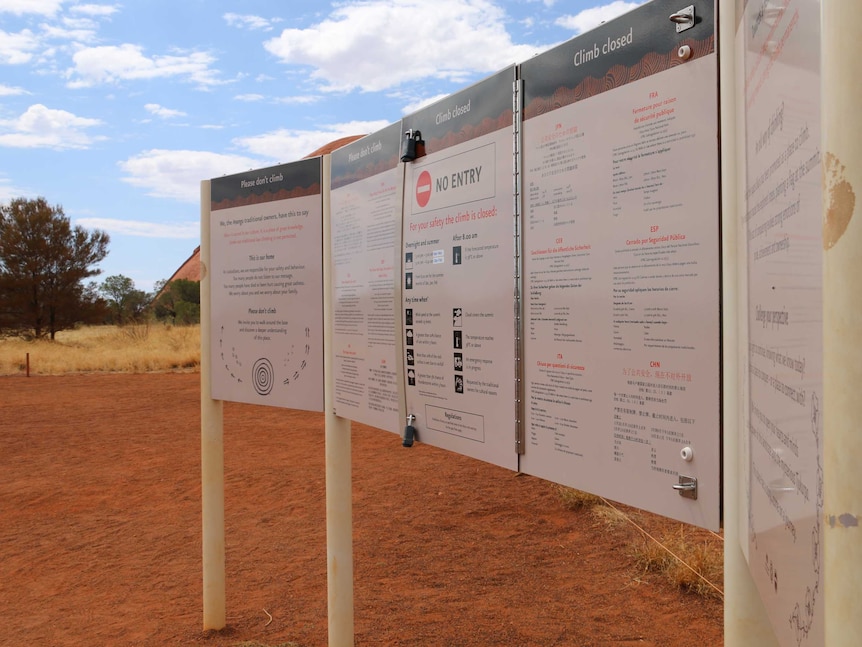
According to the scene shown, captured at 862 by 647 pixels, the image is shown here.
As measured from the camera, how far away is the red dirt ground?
14.4 ft

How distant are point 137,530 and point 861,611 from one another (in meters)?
7.12

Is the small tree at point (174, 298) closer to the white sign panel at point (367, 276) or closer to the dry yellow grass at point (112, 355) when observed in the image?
the dry yellow grass at point (112, 355)

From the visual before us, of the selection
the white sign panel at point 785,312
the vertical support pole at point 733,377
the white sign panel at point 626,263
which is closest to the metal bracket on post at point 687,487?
the white sign panel at point 626,263

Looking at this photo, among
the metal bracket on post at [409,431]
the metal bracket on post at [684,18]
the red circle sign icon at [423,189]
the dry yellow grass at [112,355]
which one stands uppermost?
the metal bracket on post at [684,18]

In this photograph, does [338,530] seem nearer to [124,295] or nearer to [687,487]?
[687,487]

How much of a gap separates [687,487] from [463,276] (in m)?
1.18

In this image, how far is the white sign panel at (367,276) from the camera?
320cm

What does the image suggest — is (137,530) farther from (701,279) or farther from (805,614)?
(805,614)

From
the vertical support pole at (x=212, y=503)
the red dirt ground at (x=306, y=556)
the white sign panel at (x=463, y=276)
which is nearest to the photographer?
the white sign panel at (x=463, y=276)

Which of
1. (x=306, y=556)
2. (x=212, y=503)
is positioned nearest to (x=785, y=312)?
(x=212, y=503)

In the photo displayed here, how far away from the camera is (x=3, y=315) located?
31.3 m

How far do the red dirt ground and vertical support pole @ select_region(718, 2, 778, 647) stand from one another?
2753mm

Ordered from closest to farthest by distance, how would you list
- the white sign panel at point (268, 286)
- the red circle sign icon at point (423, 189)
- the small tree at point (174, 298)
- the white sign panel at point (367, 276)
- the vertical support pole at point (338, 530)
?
the red circle sign icon at point (423, 189), the white sign panel at point (367, 276), the vertical support pole at point (338, 530), the white sign panel at point (268, 286), the small tree at point (174, 298)

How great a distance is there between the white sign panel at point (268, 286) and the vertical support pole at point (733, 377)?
2.56 m
